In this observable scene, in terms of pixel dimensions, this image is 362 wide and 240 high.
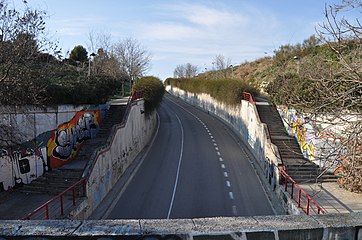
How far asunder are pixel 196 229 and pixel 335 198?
45.8 feet

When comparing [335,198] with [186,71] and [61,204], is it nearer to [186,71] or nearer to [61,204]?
[61,204]

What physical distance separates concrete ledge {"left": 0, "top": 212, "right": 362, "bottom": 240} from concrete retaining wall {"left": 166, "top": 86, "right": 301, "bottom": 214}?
33.4 ft

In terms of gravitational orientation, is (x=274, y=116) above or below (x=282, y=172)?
above

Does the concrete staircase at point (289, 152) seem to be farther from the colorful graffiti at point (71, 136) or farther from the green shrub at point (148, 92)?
the colorful graffiti at point (71, 136)

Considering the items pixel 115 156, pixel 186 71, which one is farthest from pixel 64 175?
pixel 186 71

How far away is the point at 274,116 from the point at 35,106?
1814 cm

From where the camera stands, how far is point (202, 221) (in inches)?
138

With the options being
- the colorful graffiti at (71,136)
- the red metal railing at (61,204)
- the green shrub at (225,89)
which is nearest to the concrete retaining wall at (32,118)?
the colorful graffiti at (71,136)

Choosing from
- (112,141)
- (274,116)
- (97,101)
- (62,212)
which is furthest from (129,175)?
(274,116)

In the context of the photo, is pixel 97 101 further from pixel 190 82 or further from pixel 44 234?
pixel 190 82

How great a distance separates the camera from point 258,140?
23734 millimetres

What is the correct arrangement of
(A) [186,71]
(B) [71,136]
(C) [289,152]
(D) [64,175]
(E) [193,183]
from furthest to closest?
(A) [186,71] → (C) [289,152] → (B) [71,136] → (E) [193,183] → (D) [64,175]

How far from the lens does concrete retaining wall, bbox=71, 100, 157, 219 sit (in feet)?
48.3

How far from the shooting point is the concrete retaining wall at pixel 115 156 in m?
14.7
